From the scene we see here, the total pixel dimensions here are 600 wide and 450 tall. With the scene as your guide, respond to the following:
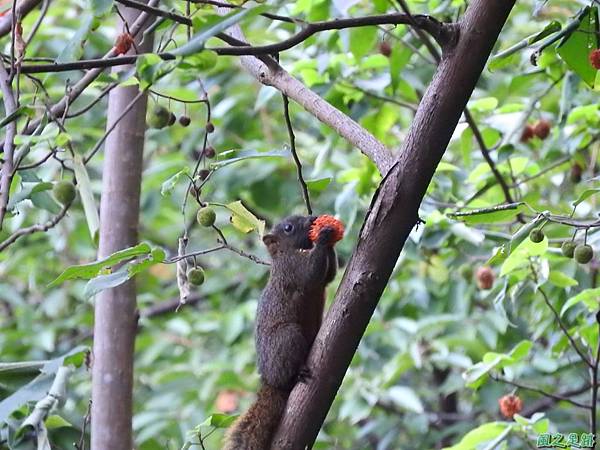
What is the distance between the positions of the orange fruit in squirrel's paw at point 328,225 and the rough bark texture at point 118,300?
1.66ft

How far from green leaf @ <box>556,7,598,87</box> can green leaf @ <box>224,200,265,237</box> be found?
794 millimetres

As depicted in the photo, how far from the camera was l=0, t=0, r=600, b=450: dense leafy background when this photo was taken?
9.35ft

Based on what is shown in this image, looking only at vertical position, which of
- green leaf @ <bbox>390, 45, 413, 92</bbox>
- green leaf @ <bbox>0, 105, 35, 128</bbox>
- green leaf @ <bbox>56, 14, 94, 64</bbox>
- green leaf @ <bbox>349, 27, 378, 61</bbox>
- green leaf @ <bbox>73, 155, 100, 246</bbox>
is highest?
green leaf @ <bbox>349, 27, 378, 61</bbox>

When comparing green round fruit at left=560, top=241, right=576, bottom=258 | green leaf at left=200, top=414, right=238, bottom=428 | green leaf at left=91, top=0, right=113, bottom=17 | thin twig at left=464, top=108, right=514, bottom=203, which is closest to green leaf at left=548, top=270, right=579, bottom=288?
thin twig at left=464, top=108, right=514, bottom=203

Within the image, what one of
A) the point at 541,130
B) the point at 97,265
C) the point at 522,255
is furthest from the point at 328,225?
the point at 541,130

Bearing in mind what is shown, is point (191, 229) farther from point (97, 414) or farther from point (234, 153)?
point (234, 153)

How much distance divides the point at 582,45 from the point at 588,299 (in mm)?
762

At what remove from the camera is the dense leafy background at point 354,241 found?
112 inches

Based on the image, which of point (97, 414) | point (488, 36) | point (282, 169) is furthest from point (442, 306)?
point (488, 36)

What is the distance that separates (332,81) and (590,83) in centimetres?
112

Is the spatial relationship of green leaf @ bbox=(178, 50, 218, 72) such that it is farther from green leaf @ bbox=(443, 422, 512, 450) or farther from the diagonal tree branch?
green leaf @ bbox=(443, 422, 512, 450)

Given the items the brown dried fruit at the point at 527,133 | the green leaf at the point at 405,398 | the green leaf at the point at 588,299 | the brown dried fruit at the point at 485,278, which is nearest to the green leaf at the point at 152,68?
the green leaf at the point at 588,299

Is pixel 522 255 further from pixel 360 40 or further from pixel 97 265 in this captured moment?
pixel 97 265

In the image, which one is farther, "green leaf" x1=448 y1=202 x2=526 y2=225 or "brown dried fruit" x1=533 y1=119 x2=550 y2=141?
"brown dried fruit" x1=533 y1=119 x2=550 y2=141
